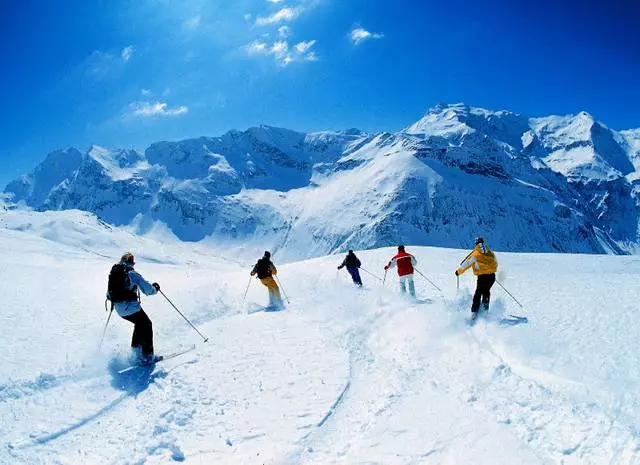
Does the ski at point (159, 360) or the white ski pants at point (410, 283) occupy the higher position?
the white ski pants at point (410, 283)

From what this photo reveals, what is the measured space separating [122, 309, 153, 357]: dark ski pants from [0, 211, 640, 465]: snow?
0.58 m

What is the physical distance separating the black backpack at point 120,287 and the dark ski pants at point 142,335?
461 millimetres

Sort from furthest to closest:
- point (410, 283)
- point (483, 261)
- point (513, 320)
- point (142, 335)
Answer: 1. point (410, 283)
2. point (483, 261)
3. point (513, 320)
4. point (142, 335)

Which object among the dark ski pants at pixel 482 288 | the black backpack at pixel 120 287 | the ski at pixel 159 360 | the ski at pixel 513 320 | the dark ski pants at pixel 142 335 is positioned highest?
the black backpack at pixel 120 287

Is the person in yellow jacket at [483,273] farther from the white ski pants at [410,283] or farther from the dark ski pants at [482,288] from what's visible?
the white ski pants at [410,283]

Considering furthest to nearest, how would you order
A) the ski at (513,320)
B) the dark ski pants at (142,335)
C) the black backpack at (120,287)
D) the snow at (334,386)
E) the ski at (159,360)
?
the ski at (513,320) < the black backpack at (120,287) < the dark ski pants at (142,335) < the ski at (159,360) < the snow at (334,386)

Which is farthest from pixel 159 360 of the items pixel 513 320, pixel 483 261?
pixel 513 320

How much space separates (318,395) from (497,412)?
297 centimetres

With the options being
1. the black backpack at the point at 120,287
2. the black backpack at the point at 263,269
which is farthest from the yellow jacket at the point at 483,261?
the black backpack at the point at 120,287

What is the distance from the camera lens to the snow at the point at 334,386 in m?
6.03

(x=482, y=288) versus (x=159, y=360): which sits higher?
(x=482, y=288)

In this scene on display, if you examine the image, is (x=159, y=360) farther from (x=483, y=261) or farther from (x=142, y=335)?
(x=483, y=261)

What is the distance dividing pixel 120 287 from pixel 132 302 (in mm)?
445

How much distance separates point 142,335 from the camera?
10242mm
